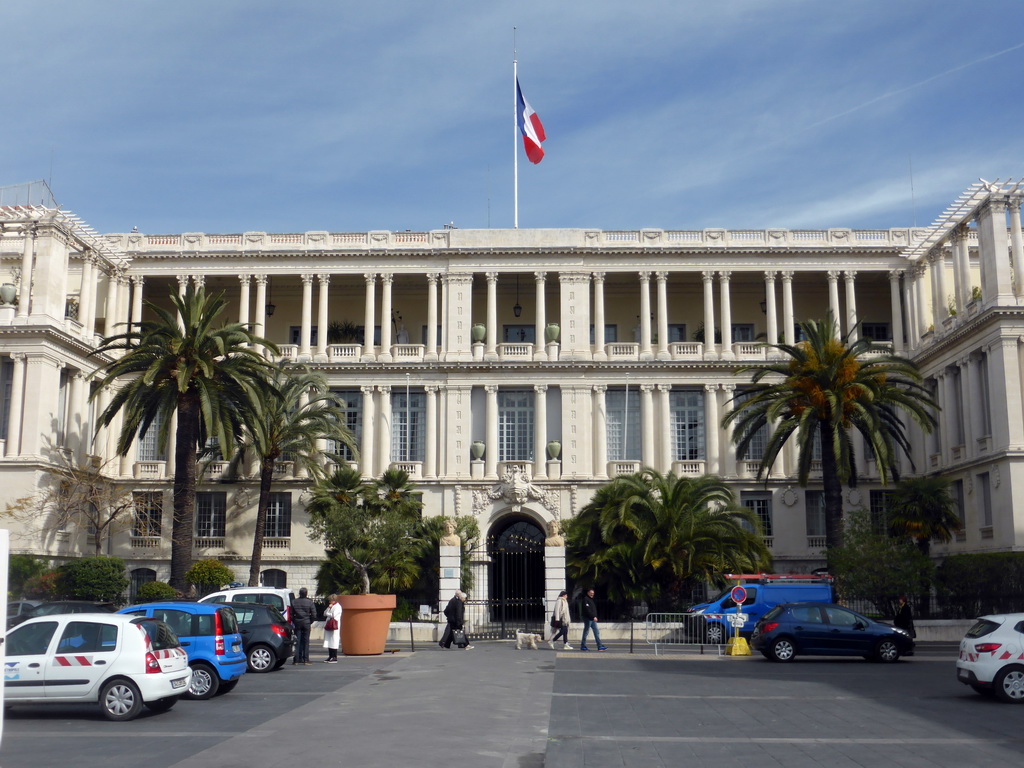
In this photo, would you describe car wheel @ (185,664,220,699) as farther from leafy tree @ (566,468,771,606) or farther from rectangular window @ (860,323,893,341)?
rectangular window @ (860,323,893,341)

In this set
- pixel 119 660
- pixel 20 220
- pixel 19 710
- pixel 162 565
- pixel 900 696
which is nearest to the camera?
pixel 119 660

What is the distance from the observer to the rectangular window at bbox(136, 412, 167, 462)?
52.7 meters

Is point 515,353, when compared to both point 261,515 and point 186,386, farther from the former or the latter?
point 186,386

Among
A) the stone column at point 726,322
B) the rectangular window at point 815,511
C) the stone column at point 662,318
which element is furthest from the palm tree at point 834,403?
the stone column at point 662,318

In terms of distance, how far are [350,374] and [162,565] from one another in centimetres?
1225

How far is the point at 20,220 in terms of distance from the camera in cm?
4609

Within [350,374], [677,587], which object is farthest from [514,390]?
[677,587]

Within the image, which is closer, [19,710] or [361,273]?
[19,710]

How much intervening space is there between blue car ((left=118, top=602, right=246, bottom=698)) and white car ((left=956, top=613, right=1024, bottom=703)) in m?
13.4

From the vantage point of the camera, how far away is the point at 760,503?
5150cm

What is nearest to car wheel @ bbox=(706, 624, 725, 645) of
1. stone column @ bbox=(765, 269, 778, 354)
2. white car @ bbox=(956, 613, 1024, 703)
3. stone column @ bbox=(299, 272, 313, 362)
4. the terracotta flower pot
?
the terracotta flower pot

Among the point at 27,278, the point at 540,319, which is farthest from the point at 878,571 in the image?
the point at 27,278

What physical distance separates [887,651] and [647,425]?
23.6 metres

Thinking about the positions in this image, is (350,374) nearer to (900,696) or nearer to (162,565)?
(162,565)
